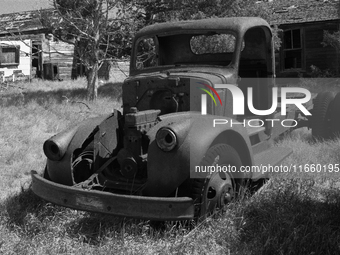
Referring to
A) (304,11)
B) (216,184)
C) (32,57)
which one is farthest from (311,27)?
(216,184)

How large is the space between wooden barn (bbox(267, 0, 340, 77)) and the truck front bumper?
40.5 ft

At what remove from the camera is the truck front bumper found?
3090 millimetres

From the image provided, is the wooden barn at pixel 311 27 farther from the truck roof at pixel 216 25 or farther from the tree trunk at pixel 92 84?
the truck roof at pixel 216 25

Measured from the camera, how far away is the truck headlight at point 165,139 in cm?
325

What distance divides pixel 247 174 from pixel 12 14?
75.2ft

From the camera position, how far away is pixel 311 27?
583 inches

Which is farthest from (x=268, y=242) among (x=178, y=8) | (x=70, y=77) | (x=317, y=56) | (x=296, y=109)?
(x=70, y=77)

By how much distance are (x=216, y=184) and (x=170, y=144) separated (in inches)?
22.6

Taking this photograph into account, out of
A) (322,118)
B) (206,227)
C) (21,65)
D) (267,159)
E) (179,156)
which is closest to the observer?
(179,156)

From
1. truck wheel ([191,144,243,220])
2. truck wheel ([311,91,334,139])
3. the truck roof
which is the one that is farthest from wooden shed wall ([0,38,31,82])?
truck wheel ([191,144,243,220])

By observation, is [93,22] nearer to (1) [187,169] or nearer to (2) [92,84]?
(2) [92,84]

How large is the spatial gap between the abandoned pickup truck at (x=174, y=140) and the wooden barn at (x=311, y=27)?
391 inches

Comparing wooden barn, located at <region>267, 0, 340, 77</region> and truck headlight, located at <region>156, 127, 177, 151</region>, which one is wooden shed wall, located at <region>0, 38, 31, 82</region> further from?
truck headlight, located at <region>156, 127, 177, 151</region>

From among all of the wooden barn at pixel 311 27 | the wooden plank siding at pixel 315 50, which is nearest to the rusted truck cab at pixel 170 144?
the wooden barn at pixel 311 27
